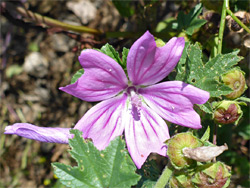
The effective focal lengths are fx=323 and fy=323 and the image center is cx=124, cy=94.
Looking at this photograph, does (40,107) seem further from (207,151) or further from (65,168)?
(207,151)

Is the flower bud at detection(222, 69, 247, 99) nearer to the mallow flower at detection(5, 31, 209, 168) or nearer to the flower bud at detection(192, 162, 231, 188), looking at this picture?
the mallow flower at detection(5, 31, 209, 168)

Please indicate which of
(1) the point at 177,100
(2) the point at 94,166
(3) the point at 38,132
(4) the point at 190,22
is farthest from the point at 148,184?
(4) the point at 190,22

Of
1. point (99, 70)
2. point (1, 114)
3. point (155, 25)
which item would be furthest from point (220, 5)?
point (1, 114)

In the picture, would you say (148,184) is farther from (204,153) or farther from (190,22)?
(190,22)

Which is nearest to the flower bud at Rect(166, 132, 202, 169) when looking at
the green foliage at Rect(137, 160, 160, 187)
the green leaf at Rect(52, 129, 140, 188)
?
the green leaf at Rect(52, 129, 140, 188)

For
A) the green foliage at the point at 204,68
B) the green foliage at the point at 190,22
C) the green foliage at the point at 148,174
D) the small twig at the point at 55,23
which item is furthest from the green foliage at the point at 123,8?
the green foliage at the point at 148,174
